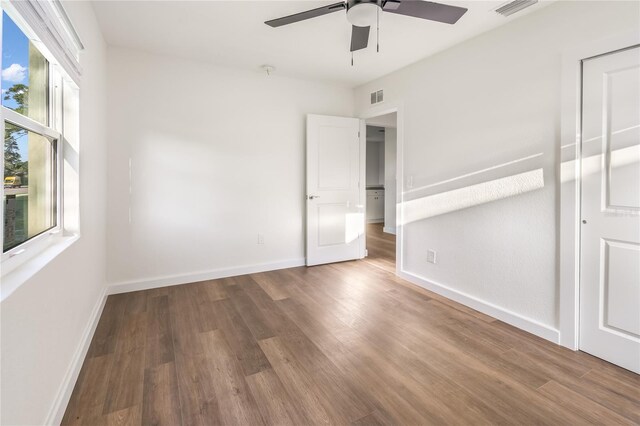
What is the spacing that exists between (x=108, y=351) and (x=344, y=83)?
4.10 meters

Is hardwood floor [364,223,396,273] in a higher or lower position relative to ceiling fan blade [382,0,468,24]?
lower

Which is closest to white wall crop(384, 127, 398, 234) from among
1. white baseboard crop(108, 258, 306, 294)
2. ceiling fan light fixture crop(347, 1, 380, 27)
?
white baseboard crop(108, 258, 306, 294)

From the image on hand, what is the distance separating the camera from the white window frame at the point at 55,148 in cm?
121

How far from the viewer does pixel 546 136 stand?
2410mm

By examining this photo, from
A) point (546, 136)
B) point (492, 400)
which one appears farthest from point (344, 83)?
point (492, 400)

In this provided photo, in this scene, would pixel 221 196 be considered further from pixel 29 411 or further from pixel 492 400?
pixel 492 400

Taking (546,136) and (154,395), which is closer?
(154,395)

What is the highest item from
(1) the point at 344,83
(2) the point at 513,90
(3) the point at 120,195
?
(1) the point at 344,83

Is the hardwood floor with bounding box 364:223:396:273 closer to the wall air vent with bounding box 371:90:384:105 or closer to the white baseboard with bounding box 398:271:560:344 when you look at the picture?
the white baseboard with bounding box 398:271:560:344

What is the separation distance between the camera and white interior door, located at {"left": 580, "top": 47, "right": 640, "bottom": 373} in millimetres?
1993

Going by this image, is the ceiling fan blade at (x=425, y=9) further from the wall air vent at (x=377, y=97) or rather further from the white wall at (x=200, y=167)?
the white wall at (x=200, y=167)

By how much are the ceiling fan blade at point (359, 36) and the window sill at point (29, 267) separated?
2.30m

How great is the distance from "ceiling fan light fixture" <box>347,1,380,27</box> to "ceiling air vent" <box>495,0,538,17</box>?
1168mm

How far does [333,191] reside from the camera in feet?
14.7
